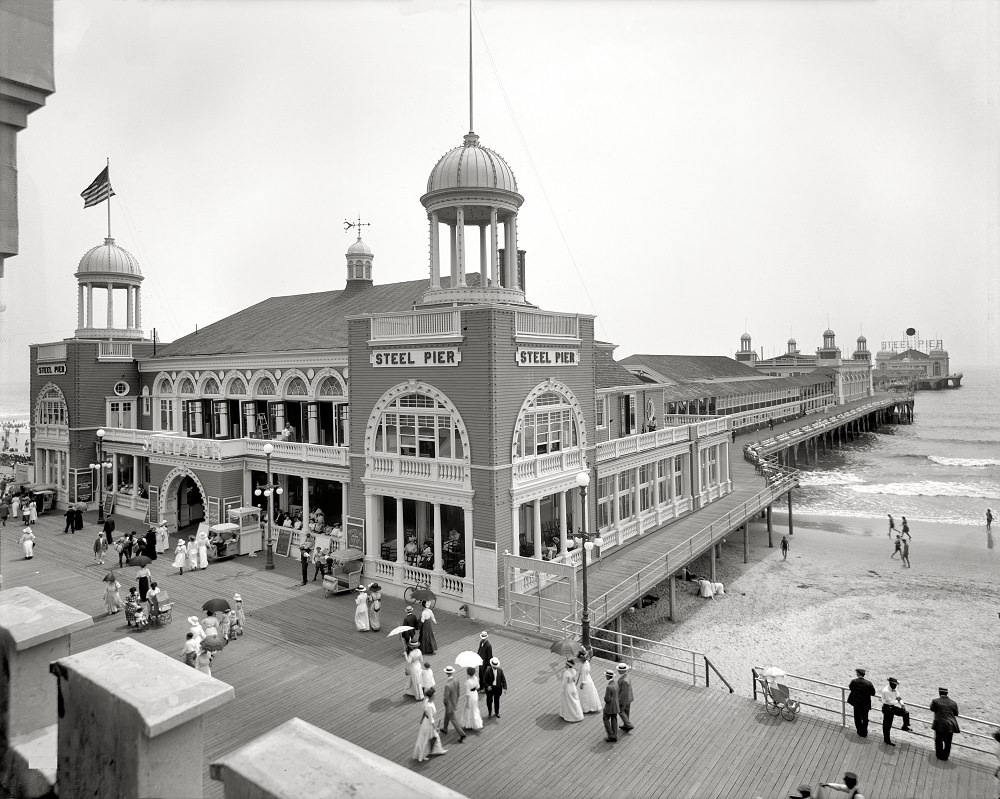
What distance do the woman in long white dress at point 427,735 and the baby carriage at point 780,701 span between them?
7058mm

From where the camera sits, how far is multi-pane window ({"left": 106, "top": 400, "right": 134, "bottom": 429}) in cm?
3616

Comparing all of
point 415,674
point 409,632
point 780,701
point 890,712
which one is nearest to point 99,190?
point 409,632

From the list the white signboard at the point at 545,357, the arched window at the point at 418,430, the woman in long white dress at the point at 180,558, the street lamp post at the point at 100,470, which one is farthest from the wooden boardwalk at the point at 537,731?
the street lamp post at the point at 100,470

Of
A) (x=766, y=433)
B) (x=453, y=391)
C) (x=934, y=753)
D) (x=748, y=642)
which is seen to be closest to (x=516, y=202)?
(x=453, y=391)

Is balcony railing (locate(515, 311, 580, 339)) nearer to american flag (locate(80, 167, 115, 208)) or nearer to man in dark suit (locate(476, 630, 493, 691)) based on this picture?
man in dark suit (locate(476, 630, 493, 691))

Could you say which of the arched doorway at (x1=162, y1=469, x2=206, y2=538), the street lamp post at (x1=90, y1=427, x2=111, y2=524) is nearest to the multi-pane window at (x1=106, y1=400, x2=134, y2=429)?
the street lamp post at (x1=90, y1=427, x2=111, y2=524)

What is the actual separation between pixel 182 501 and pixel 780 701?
89.8 ft

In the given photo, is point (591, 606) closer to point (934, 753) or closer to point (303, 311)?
point (934, 753)

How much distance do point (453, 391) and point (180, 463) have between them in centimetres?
1577

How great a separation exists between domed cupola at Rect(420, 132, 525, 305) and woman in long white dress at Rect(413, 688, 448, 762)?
14.3 metres

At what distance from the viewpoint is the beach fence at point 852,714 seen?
1273 cm

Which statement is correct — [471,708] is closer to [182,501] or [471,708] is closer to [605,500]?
[605,500]

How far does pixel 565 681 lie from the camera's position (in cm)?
1320

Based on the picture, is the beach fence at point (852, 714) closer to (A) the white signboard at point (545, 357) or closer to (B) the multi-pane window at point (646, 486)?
(A) the white signboard at point (545, 357)
